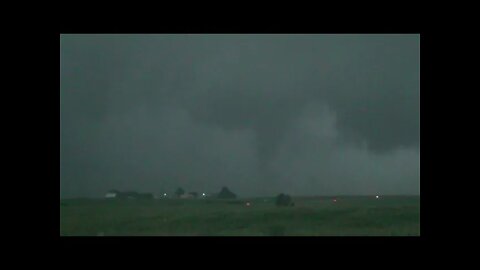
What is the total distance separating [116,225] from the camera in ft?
29.8

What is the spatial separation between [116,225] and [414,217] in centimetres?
456
